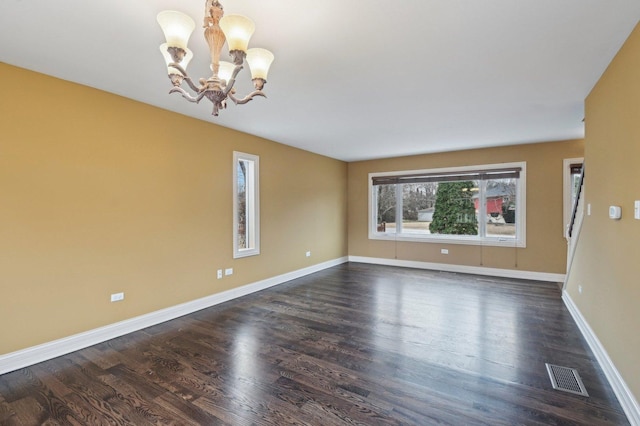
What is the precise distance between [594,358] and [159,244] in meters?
4.46

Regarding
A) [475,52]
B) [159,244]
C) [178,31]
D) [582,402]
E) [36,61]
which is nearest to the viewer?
[178,31]

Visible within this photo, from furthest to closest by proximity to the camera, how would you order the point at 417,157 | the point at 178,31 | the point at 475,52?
the point at 417,157 → the point at 475,52 → the point at 178,31

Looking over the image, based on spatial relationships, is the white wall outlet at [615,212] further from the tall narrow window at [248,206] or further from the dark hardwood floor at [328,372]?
the tall narrow window at [248,206]

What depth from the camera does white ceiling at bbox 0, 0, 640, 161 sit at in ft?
6.14

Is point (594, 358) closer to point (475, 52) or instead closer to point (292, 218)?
point (475, 52)

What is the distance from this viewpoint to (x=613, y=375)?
7.45 feet

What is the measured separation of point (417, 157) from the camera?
6.65 m

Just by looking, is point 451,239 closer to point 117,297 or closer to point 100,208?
point 117,297

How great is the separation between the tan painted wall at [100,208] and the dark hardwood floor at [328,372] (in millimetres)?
443

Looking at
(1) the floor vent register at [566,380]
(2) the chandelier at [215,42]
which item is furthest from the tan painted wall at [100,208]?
(1) the floor vent register at [566,380]

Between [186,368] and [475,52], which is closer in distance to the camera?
[475,52]

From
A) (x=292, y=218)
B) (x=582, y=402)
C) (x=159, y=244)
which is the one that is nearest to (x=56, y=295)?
(x=159, y=244)

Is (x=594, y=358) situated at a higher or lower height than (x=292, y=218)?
lower

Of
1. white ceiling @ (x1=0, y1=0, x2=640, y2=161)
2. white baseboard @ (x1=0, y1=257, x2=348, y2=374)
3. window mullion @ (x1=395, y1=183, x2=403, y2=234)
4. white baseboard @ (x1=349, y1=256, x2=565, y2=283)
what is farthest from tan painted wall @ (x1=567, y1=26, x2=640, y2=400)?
white baseboard @ (x1=0, y1=257, x2=348, y2=374)
